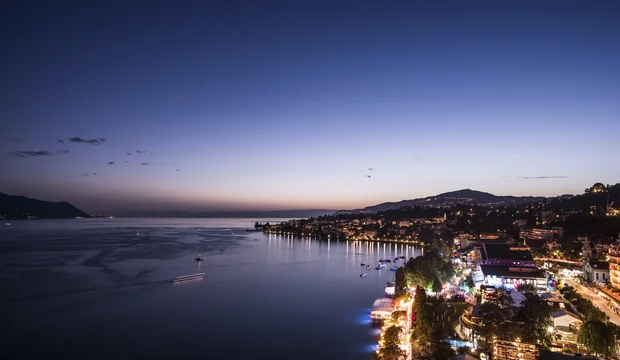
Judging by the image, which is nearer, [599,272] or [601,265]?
[599,272]

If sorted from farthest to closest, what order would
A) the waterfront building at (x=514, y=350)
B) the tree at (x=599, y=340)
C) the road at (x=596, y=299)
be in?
the road at (x=596, y=299) → the tree at (x=599, y=340) → the waterfront building at (x=514, y=350)

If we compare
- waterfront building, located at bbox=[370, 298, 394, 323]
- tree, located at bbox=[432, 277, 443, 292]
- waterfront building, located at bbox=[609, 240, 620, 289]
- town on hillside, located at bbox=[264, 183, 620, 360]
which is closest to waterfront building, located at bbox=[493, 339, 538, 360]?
town on hillside, located at bbox=[264, 183, 620, 360]

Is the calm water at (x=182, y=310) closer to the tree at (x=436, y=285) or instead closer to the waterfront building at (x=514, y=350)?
the tree at (x=436, y=285)

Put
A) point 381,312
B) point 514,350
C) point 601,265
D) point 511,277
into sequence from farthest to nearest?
point 601,265 < point 511,277 < point 381,312 < point 514,350

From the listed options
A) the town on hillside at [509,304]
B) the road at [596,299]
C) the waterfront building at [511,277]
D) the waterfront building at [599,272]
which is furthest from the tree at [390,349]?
the waterfront building at [599,272]

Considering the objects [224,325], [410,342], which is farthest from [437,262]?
[224,325]

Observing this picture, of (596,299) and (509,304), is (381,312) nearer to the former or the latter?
(509,304)

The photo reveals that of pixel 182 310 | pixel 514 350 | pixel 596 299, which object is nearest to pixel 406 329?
pixel 514 350
